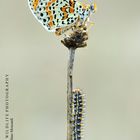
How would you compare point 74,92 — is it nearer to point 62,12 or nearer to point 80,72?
point 62,12

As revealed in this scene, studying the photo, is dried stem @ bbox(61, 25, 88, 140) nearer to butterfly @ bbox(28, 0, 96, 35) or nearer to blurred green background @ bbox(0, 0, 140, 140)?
butterfly @ bbox(28, 0, 96, 35)

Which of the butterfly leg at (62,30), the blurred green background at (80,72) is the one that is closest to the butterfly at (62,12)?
the butterfly leg at (62,30)

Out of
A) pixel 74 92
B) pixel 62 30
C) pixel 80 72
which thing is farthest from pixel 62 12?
pixel 80 72

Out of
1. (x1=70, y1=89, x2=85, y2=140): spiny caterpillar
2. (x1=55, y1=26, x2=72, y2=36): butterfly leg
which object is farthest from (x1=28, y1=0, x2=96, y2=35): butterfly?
(x1=70, y1=89, x2=85, y2=140): spiny caterpillar

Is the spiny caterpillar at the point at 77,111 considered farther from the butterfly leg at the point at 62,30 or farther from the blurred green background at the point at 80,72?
the blurred green background at the point at 80,72

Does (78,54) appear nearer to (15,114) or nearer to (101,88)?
(101,88)
